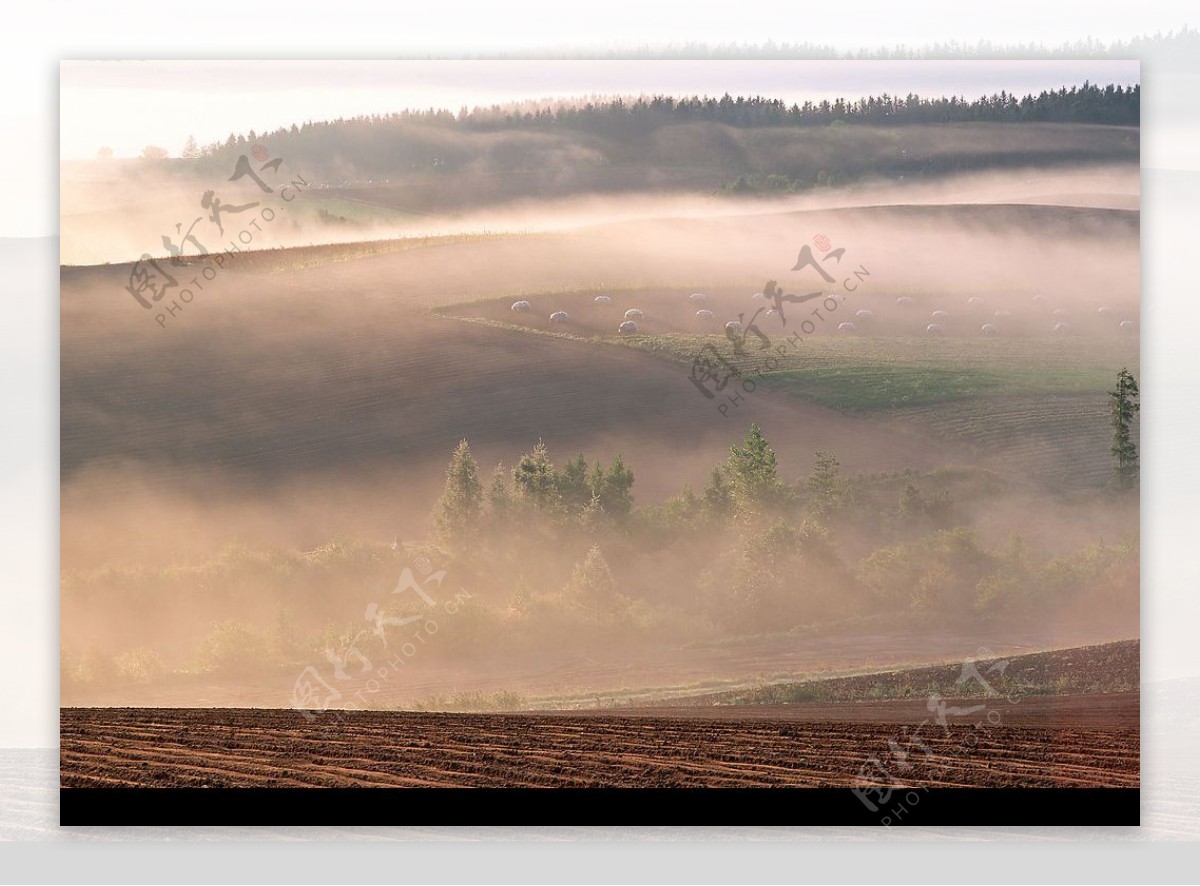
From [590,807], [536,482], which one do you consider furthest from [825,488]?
[590,807]

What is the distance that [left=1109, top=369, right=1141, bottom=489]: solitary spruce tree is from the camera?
757 cm

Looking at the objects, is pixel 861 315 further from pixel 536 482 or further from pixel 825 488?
pixel 536 482

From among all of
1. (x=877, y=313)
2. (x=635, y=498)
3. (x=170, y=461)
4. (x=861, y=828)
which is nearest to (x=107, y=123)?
(x=170, y=461)

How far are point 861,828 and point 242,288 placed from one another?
437 centimetres

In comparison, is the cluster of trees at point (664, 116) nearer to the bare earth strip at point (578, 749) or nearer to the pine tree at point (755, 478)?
the pine tree at point (755, 478)

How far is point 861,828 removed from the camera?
291 inches

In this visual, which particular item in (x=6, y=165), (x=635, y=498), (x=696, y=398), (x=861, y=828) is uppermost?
(x=6, y=165)

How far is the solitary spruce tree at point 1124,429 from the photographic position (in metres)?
7.57

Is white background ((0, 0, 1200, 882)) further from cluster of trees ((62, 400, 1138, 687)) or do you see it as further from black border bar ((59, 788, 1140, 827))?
cluster of trees ((62, 400, 1138, 687))

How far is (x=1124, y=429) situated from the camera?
7598 mm

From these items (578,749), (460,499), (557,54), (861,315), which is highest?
(557,54)

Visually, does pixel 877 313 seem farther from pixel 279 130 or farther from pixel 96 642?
pixel 96 642

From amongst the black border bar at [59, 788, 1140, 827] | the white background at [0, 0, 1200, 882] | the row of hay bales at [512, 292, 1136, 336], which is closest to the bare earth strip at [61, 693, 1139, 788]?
the black border bar at [59, 788, 1140, 827]

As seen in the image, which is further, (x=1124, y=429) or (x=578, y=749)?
(x=1124, y=429)
